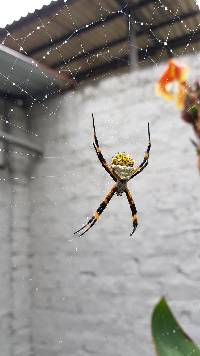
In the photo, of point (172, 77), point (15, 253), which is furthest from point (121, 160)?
point (15, 253)

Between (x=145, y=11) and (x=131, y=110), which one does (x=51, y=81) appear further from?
(x=145, y=11)

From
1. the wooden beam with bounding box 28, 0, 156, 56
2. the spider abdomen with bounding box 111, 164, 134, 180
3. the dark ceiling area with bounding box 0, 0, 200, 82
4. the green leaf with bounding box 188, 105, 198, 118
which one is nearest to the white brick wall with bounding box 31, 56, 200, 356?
the dark ceiling area with bounding box 0, 0, 200, 82

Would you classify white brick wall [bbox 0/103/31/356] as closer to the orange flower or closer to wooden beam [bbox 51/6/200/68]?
wooden beam [bbox 51/6/200/68]

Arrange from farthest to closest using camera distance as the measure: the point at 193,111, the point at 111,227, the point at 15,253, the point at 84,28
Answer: the point at 15,253
the point at 111,227
the point at 84,28
the point at 193,111

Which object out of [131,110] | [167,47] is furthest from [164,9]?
[131,110]

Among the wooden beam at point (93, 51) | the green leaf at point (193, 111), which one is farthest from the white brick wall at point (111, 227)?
the green leaf at point (193, 111)

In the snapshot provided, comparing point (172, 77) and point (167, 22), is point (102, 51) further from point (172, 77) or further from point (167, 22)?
point (172, 77)
